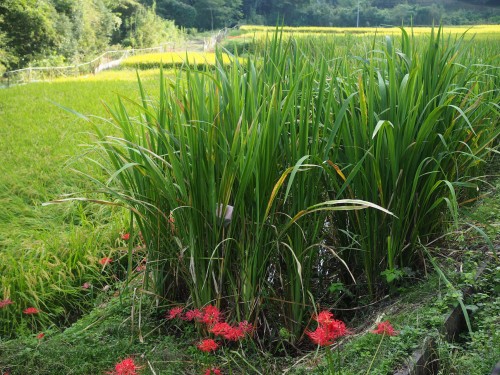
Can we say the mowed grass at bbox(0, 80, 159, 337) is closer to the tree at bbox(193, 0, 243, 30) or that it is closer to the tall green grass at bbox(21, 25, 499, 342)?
the tall green grass at bbox(21, 25, 499, 342)

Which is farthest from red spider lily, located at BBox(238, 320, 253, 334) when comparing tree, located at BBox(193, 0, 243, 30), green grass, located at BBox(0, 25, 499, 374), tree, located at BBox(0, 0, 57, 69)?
tree, located at BBox(0, 0, 57, 69)

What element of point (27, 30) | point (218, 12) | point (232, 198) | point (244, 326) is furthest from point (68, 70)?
point (244, 326)

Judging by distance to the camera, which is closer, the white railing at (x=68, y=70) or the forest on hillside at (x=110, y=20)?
the forest on hillside at (x=110, y=20)

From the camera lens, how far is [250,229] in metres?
1.92

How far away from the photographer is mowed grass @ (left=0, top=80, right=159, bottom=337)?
280 cm

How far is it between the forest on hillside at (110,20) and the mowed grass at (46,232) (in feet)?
8.60

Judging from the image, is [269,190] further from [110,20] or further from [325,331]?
[110,20]

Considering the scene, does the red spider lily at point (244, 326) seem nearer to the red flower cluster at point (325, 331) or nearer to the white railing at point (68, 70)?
the red flower cluster at point (325, 331)

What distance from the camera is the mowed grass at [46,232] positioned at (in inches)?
110

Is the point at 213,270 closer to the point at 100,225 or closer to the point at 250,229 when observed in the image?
the point at 250,229

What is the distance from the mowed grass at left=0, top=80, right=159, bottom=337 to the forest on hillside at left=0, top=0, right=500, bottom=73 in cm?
262

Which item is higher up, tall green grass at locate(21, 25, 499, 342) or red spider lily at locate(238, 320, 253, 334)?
tall green grass at locate(21, 25, 499, 342)

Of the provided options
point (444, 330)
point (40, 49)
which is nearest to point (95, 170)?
point (444, 330)

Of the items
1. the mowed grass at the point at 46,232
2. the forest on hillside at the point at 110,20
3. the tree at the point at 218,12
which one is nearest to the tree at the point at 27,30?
the forest on hillside at the point at 110,20
